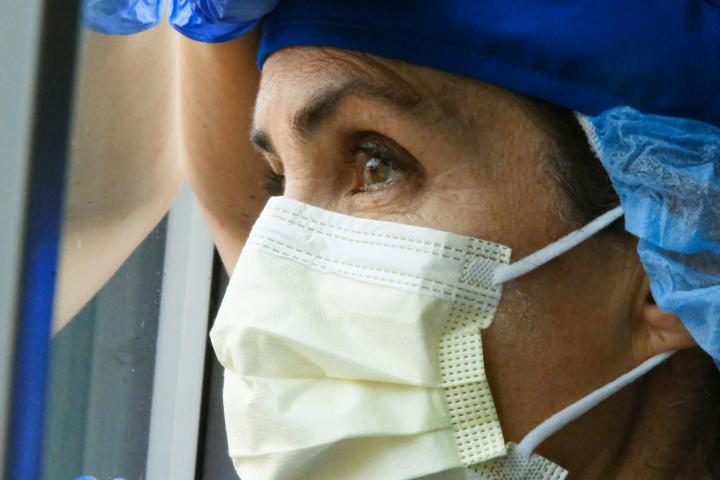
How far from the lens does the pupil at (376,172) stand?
157cm

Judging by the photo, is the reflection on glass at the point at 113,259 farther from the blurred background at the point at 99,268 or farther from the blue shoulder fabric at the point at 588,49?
the blue shoulder fabric at the point at 588,49

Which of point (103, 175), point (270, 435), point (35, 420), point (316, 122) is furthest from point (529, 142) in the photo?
point (103, 175)

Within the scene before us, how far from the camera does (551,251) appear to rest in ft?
4.78

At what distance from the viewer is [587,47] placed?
57.3 inches

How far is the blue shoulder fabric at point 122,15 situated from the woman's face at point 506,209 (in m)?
0.41

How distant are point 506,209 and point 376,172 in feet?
0.67

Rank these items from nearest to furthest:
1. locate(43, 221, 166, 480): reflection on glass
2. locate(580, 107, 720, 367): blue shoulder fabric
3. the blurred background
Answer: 1. the blurred background
2. locate(580, 107, 720, 367): blue shoulder fabric
3. locate(43, 221, 166, 480): reflection on glass

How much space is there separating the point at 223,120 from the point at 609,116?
2.94ft

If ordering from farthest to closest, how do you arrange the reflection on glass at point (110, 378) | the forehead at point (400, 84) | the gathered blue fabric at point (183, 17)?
the reflection on glass at point (110, 378) → the gathered blue fabric at point (183, 17) → the forehead at point (400, 84)

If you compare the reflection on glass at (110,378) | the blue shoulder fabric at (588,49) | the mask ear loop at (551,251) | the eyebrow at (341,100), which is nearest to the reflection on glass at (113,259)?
the reflection on glass at (110,378)

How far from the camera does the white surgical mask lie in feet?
4.66

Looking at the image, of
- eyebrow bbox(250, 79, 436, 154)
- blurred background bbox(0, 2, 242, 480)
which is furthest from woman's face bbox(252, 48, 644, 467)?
blurred background bbox(0, 2, 242, 480)

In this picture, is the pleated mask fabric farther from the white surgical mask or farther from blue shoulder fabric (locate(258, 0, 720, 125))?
blue shoulder fabric (locate(258, 0, 720, 125))

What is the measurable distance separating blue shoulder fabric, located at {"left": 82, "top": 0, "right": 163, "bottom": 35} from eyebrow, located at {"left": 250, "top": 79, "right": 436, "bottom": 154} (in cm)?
38
